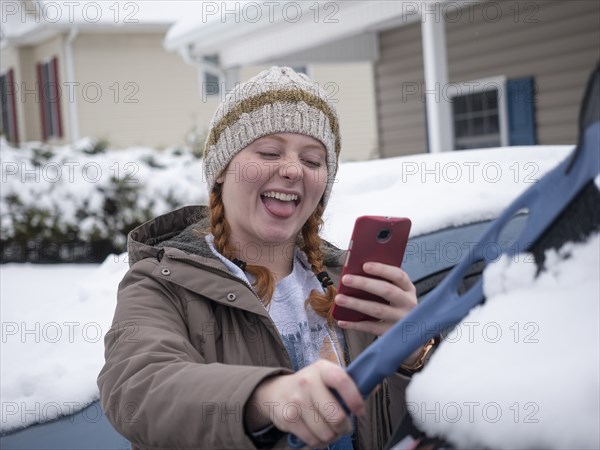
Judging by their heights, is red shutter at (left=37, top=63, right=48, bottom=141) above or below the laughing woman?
above

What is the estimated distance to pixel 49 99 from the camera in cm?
1809

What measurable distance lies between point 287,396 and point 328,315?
27.6 inches

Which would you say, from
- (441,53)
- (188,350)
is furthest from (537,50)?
(188,350)

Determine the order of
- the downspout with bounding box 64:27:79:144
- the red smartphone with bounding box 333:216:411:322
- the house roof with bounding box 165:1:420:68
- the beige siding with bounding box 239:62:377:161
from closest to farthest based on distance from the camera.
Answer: the red smartphone with bounding box 333:216:411:322, the house roof with bounding box 165:1:420:68, the downspout with bounding box 64:27:79:144, the beige siding with bounding box 239:62:377:161

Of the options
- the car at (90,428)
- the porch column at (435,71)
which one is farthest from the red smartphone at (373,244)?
the porch column at (435,71)

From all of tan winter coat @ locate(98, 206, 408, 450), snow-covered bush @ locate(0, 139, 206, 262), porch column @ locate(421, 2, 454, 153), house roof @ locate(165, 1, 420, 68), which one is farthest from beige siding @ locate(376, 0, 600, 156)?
tan winter coat @ locate(98, 206, 408, 450)

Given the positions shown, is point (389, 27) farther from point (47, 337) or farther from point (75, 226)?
point (47, 337)

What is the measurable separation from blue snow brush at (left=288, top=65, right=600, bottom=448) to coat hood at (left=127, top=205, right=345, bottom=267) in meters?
0.68

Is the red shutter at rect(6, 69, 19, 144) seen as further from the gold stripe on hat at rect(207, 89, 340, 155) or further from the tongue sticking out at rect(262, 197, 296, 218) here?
the tongue sticking out at rect(262, 197, 296, 218)

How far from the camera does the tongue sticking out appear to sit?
1893 millimetres

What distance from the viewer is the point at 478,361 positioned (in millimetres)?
1098

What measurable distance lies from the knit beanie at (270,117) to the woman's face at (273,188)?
25 mm

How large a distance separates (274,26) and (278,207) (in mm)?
8219

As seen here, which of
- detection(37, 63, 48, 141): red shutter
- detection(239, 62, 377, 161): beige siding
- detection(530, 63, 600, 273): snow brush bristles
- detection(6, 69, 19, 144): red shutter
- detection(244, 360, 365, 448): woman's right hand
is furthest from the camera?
detection(6, 69, 19, 144): red shutter
